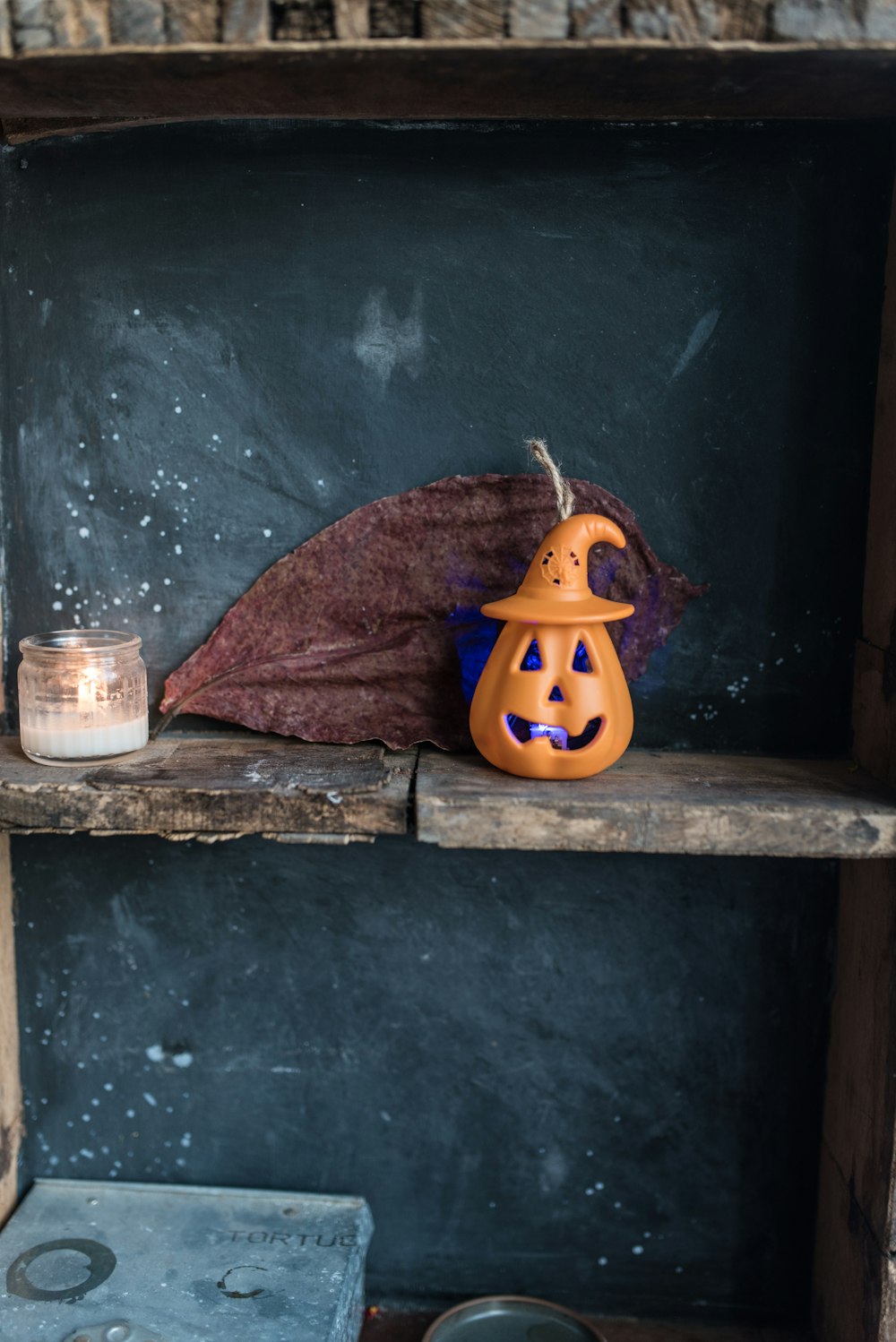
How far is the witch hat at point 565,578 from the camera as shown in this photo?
97 cm

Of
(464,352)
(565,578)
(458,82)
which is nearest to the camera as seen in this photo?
(458,82)

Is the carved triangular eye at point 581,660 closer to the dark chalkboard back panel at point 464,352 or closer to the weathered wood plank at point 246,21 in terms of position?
the dark chalkboard back panel at point 464,352

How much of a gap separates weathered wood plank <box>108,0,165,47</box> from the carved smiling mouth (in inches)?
24.5

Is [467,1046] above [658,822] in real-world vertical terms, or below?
below

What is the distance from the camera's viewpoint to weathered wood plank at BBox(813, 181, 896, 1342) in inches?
39.3

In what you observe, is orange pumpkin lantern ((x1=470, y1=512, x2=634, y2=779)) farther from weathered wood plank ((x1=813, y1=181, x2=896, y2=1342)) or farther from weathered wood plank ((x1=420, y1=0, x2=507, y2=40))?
weathered wood plank ((x1=420, y1=0, x2=507, y2=40))

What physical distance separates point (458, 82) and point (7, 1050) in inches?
44.5

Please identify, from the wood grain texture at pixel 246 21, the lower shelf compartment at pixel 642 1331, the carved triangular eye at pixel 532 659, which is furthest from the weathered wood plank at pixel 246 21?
the lower shelf compartment at pixel 642 1331

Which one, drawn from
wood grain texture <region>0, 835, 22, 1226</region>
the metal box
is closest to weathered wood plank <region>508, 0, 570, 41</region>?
wood grain texture <region>0, 835, 22, 1226</region>

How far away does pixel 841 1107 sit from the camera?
1126 mm

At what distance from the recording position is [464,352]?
1.09m

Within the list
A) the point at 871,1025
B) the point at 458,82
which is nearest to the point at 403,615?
the point at 458,82

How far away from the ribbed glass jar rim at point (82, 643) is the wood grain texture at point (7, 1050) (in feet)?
0.84

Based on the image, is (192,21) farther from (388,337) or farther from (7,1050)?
(7,1050)
